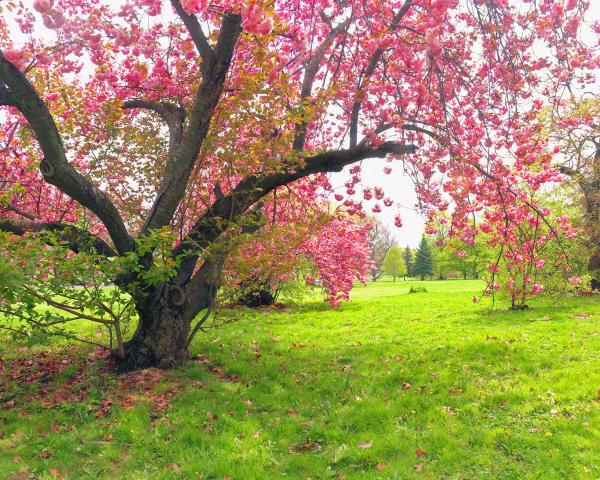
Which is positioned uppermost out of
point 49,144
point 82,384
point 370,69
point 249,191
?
point 370,69

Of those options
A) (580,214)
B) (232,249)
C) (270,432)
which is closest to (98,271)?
(232,249)

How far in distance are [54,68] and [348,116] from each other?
6.04 meters

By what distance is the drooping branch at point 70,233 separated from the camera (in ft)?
20.3

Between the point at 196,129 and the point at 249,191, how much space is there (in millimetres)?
1142

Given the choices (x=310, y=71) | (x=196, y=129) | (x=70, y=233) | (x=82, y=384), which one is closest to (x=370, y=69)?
(x=310, y=71)

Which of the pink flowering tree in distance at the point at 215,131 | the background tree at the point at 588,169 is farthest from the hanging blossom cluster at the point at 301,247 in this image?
the background tree at the point at 588,169

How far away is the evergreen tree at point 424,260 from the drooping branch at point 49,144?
56.8 meters

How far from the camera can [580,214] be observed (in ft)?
54.8

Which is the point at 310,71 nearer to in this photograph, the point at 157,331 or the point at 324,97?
the point at 324,97

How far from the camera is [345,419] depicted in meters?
5.09

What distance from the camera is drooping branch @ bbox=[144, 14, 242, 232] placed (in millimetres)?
5516

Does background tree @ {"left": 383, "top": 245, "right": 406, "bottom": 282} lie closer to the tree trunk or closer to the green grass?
the green grass

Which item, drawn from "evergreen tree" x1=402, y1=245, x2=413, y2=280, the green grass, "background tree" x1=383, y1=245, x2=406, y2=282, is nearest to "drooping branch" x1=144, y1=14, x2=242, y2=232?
the green grass

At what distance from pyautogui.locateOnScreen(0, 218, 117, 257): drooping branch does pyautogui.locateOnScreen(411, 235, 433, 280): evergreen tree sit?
5649cm
